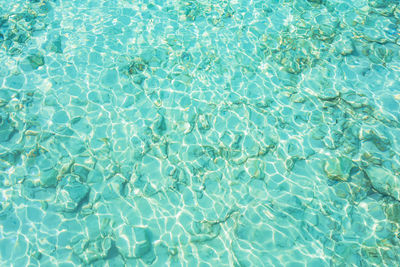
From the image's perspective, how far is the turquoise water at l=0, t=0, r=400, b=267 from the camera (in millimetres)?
4676

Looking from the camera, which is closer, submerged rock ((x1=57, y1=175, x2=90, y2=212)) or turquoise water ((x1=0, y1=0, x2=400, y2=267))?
turquoise water ((x1=0, y1=0, x2=400, y2=267))

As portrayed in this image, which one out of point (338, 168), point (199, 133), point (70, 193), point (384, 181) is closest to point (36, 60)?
point (70, 193)

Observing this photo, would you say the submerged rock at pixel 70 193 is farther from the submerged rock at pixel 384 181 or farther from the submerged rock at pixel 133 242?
the submerged rock at pixel 384 181

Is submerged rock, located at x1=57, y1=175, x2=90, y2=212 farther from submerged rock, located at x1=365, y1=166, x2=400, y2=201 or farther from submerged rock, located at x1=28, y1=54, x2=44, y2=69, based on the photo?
submerged rock, located at x1=365, y1=166, x2=400, y2=201

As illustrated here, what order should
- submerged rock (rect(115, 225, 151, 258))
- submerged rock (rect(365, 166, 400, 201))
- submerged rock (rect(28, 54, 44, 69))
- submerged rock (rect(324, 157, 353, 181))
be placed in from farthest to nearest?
submerged rock (rect(28, 54, 44, 69)) < submerged rock (rect(324, 157, 353, 181)) < submerged rock (rect(365, 166, 400, 201)) < submerged rock (rect(115, 225, 151, 258))

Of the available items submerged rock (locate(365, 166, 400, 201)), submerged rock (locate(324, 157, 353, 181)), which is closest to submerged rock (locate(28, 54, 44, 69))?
submerged rock (locate(324, 157, 353, 181))

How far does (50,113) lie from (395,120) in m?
7.10

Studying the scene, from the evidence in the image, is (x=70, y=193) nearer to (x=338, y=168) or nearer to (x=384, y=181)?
(x=338, y=168)

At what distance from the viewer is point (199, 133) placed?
5.75 m

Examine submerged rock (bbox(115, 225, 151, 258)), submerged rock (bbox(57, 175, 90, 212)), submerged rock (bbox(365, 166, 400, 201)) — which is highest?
submerged rock (bbox(365, 166, 400, 201))

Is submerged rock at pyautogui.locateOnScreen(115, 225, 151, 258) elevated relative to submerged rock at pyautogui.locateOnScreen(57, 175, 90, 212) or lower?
lower

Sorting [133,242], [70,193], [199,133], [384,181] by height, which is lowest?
[133,242]

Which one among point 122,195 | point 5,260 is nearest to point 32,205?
point 5,260

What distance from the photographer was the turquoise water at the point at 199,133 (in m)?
4.68
